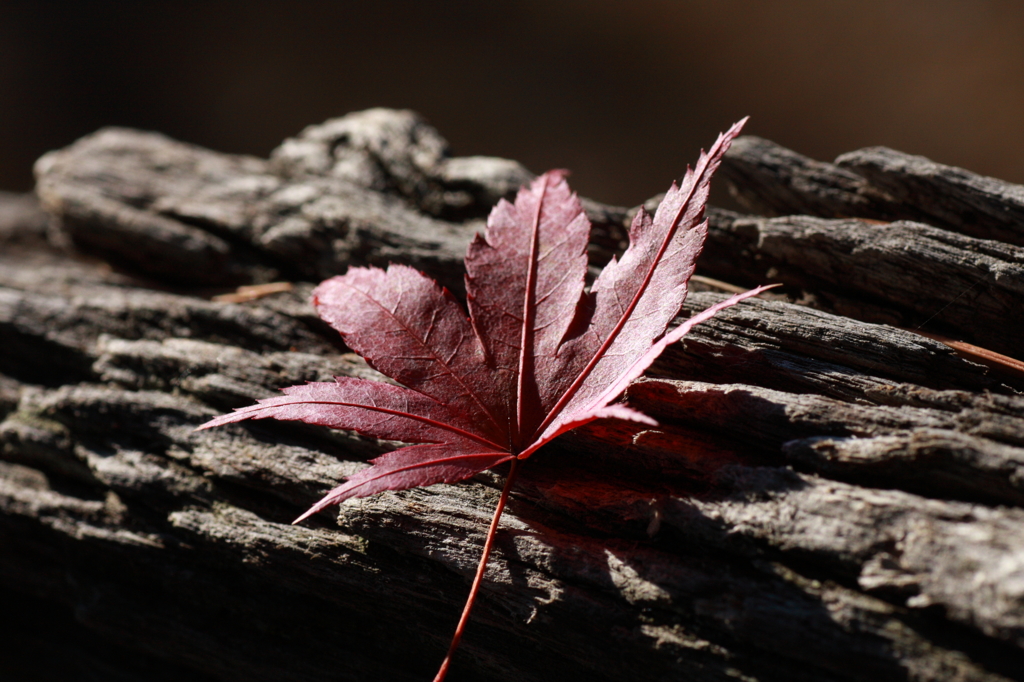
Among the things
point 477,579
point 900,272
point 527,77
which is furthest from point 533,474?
point 527,77

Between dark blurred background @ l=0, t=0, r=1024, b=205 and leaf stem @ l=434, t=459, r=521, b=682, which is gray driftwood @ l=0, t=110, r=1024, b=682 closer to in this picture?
leaf stem @ l=434, t=459, r=521, b=682

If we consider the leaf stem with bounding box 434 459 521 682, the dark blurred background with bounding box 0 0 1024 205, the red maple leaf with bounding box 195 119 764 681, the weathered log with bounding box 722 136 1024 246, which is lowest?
the leaf stem with bounding box 434 459 521 682

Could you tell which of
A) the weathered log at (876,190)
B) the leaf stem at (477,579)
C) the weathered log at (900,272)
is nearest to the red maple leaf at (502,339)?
the leaf stem at (477,579)

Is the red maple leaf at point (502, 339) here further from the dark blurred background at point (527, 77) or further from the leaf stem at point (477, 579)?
the dark blurred background at point (527, 77)

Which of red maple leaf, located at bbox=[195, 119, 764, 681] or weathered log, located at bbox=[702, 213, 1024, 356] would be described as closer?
red maple leaf, located at bbox=[195, 119, 764, 681]

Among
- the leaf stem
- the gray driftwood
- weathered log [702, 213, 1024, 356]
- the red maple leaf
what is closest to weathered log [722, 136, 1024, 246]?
the gray driftwood

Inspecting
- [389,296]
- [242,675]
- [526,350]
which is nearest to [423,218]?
[389,296]

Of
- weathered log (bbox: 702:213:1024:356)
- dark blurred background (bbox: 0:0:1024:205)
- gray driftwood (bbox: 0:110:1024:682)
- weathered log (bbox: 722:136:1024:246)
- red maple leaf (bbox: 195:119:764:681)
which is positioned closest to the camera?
gray driftwood (bbox: 0:110:1024:682)
